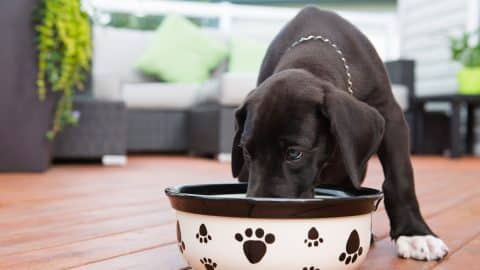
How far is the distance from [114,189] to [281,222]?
5.39 ft

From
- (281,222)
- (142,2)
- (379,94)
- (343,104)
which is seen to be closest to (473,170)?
(379,94)

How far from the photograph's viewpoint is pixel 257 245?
93cm

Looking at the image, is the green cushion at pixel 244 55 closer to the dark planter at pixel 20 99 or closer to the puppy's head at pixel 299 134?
the dark planter at pixel 20 99

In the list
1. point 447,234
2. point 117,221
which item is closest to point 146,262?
point 117,221

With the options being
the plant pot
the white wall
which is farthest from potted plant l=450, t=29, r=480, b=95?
the white wall

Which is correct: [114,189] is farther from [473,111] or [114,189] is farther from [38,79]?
[473,111]

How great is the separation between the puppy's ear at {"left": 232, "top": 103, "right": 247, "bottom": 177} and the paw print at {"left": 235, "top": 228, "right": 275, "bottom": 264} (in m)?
0.34

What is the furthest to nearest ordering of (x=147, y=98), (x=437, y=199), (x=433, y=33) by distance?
(x=433, y=33) < (x=147, y=98) < (x=437, y=199)

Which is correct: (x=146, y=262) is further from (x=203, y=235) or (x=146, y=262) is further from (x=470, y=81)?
(x=470, y=81)

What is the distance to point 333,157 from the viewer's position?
1.21 meters

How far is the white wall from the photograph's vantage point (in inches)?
237

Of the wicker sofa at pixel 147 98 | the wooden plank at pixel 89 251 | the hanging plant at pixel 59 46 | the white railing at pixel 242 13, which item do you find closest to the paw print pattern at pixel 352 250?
the wooden plank at pixel 89 251

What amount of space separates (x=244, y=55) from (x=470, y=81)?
6.02ft

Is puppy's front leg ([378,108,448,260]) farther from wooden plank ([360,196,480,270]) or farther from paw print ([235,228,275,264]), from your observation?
paw print ([235,228,275,264])
